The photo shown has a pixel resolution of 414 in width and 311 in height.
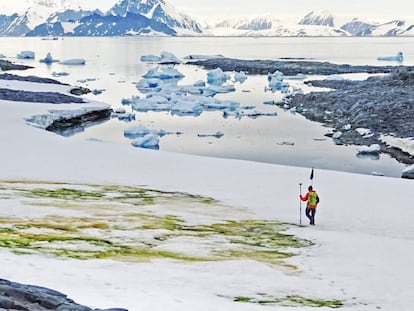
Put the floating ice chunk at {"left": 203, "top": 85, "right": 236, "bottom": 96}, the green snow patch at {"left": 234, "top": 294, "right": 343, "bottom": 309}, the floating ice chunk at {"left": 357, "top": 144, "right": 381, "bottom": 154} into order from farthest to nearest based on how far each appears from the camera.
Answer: the floating ice chunk at {"left": 203, "top": 85, "right": 236, "bottom": 96} → the floating ice chunk at {"left": 357, "top": 144, "right": 381, "bottom": 154} → the green snow patch at {"left": 234, "top": 294, "right": 343, "bottom": 309}

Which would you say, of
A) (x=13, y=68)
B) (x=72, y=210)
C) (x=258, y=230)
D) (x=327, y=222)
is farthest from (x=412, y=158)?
(x=13, y=68)

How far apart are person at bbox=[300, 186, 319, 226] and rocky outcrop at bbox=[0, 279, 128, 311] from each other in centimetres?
949

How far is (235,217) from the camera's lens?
61.8ft

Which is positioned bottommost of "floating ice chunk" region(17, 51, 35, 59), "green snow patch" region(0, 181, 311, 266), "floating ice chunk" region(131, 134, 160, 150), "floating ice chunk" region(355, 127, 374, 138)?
"green snow patch" region(0, 181, 311, 266)

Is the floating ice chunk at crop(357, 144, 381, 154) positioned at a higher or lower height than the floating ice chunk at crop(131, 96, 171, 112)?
lower

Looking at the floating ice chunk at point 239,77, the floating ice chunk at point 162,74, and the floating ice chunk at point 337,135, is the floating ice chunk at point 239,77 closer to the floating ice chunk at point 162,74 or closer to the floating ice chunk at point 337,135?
the floating ice chunk at point 162,74

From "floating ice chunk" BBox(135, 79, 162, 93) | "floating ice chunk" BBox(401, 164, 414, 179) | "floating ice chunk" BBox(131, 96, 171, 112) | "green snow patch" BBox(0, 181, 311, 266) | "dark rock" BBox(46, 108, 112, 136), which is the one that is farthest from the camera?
"floating ice chunk" BBox(135, 79, 162, 93)

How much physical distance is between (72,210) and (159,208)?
8.87 feet

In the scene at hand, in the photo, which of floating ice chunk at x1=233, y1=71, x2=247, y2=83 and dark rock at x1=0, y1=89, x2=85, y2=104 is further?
floating ice chunk at x1=233, y1=71, x2=247, y2=83

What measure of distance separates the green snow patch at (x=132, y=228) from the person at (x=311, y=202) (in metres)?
0.94

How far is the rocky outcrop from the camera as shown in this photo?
8.05 metres

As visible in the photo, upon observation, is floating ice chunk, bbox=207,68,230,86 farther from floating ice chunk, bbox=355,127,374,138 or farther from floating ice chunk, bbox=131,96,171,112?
floating ice chunk, bbox=355,127,374,138

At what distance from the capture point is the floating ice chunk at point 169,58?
120250mm

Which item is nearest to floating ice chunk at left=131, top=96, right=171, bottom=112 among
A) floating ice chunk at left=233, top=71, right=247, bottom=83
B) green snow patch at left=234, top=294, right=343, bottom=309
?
floating ice chunk at left=233, top=71, right=247, bottom=83
